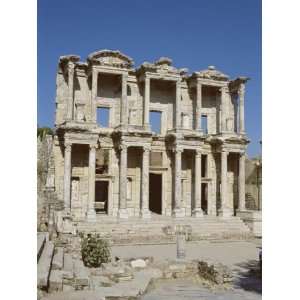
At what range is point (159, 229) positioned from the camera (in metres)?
20.6

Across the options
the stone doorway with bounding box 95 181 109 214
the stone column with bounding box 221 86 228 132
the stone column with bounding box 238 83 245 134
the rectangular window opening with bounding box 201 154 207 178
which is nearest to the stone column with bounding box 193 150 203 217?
the rectangular window opening with bounding box 201 154 207 178

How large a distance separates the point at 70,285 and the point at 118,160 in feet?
48.1

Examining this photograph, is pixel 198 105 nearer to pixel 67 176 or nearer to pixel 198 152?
pixel 198 152

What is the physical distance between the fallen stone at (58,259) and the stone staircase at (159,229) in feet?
18.9

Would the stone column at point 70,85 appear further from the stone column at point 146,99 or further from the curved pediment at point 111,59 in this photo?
the stone column at point 146,99

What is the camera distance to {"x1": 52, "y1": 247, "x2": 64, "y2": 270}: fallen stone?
9.78 meters

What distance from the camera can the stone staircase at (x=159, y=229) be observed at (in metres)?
18.9

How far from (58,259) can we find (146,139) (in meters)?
12.5

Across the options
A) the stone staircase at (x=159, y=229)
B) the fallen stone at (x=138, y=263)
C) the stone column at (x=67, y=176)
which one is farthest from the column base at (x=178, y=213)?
the fallen stone at (x=138, y=263)

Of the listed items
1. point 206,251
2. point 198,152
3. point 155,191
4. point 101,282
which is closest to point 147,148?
point 198,152

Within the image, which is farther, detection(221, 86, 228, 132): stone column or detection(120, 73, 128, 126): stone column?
detection(221, 86, 228, 132): stone column

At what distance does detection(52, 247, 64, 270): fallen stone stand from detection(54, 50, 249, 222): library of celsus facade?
823 centimetres

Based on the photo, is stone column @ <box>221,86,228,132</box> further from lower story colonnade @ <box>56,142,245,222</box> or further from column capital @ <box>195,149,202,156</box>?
column capital @ <box>195,149,202,156</box>
